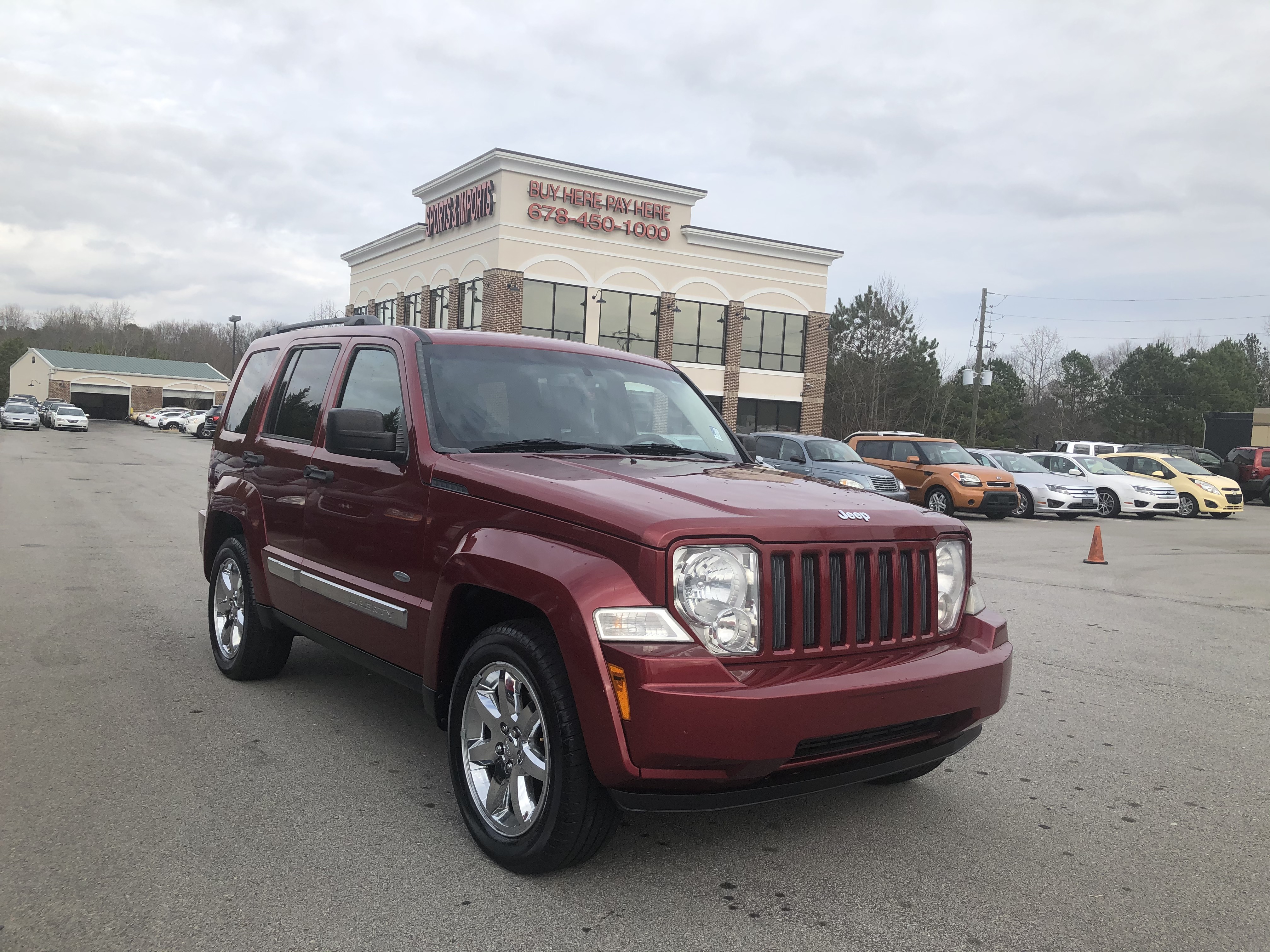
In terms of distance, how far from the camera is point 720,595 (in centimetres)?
306

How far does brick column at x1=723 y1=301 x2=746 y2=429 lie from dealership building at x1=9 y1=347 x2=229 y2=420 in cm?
5885

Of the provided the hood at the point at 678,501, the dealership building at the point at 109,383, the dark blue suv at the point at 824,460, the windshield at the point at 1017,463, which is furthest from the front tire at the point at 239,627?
the dealership building at the point at 109,383

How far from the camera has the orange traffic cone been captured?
43.1 ft

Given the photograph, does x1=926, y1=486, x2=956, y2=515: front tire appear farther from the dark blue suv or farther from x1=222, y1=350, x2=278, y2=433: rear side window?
x1=222, y1=350, x2=278, y2=433: rear side window

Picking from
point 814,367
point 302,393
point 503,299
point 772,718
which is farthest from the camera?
point 814,367

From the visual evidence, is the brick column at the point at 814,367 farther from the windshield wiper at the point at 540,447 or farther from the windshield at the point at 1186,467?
the windshield wiper at the point at 540,447

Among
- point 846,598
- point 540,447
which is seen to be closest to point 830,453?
point 540,447

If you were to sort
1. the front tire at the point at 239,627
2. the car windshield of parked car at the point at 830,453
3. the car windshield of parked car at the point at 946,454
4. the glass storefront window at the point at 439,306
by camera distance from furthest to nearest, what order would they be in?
the glass storefront window at the point at 439,306 → the car windshield of parked car at the point at 946,454 → the car windshield of parked car at the point at 830,453 → the front tire at the point at 239,627

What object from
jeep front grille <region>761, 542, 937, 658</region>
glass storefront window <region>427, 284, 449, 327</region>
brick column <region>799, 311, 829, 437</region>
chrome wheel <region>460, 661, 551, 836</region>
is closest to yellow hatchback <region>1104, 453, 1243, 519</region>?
brick column <region>799, 311, 829, 437</region>

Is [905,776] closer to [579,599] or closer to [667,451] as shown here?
[667,451]

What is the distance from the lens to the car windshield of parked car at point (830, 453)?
61.8 ft

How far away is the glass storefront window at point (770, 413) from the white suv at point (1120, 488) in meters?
18.9

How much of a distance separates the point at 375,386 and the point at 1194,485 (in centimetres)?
2510

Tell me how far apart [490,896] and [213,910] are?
851 millimetres
